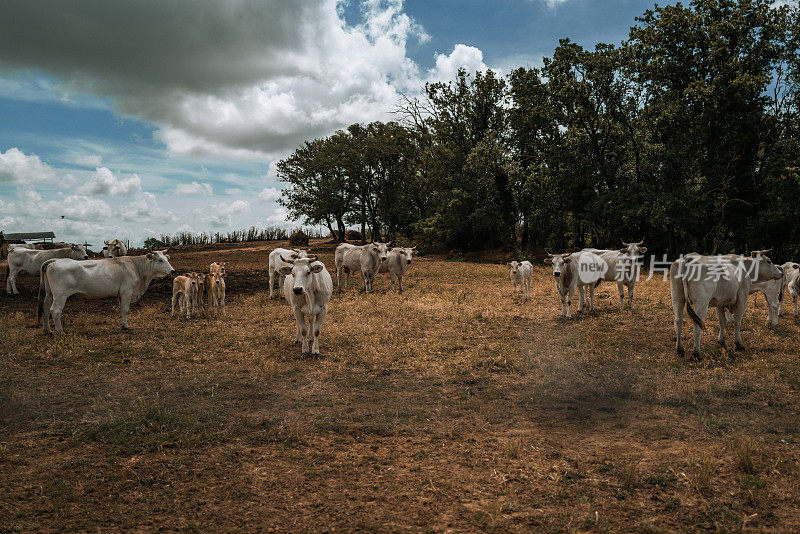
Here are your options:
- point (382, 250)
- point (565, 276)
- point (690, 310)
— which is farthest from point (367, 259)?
point (690, 310)

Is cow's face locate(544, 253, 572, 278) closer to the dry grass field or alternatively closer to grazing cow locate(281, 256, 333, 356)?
the dry grass field

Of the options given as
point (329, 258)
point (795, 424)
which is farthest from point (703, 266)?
point (329, 258)

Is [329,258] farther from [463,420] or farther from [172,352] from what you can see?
[463,420]

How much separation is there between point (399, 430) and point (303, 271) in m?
3.99

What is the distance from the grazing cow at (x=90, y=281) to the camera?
1032cm

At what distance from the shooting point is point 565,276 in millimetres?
12656

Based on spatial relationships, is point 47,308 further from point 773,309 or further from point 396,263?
point 773,309

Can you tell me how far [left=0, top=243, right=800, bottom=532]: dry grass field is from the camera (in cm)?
401

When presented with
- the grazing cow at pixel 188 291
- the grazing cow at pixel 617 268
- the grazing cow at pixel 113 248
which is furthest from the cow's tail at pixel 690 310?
the grazing cow at pixel 113 248

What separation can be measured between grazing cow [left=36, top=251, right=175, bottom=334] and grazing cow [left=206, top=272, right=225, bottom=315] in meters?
1.58

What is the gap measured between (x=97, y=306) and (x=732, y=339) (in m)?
17.2

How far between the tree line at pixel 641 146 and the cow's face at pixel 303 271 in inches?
757

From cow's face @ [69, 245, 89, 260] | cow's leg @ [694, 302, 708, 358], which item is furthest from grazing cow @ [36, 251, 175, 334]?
cow's leg @ [694, 302, 708, 358]

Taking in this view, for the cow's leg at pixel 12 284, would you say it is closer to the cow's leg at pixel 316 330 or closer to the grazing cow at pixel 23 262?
the grazing cow at pixel 23 262
